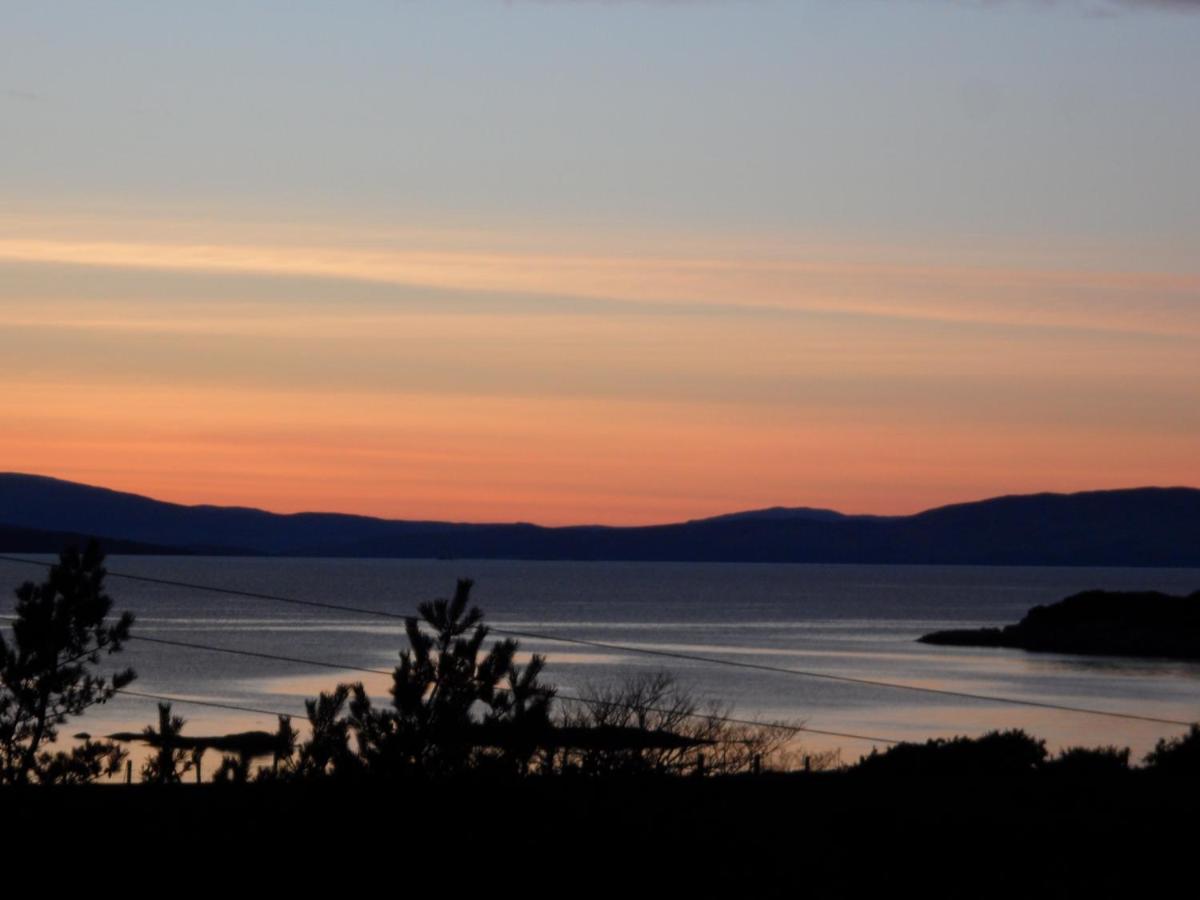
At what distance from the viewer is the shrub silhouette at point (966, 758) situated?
24.2m

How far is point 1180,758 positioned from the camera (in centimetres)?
2591

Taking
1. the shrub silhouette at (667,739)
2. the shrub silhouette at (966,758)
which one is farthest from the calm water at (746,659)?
the shrub silhouette at (966,758)

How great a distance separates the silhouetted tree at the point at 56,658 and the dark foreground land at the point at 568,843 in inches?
128

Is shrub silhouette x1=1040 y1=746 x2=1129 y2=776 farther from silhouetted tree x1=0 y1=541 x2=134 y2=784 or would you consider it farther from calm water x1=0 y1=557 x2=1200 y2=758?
calm water x1=0 y1=557 x2=1200 y2=758

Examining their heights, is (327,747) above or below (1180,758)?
above

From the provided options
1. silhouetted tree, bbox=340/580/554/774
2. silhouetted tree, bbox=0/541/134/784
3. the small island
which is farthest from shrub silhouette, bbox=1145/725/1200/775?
the small island

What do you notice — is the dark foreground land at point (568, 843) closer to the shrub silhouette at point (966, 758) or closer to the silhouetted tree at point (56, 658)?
the silhouetted tree at point (56, 658)

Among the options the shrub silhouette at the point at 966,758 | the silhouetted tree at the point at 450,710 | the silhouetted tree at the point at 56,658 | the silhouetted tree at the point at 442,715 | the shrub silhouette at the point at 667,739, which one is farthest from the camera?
the shrub silhouette at the point at 966,758

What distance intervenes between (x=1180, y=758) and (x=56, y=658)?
17059 millimetres

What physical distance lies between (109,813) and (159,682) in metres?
73.5

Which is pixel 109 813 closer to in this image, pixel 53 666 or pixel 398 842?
pixel 398 842

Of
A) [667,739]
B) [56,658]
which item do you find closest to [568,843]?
Answer: [56,658]

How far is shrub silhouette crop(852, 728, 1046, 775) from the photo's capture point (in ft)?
79.3

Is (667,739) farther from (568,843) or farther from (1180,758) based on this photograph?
(568,843)
